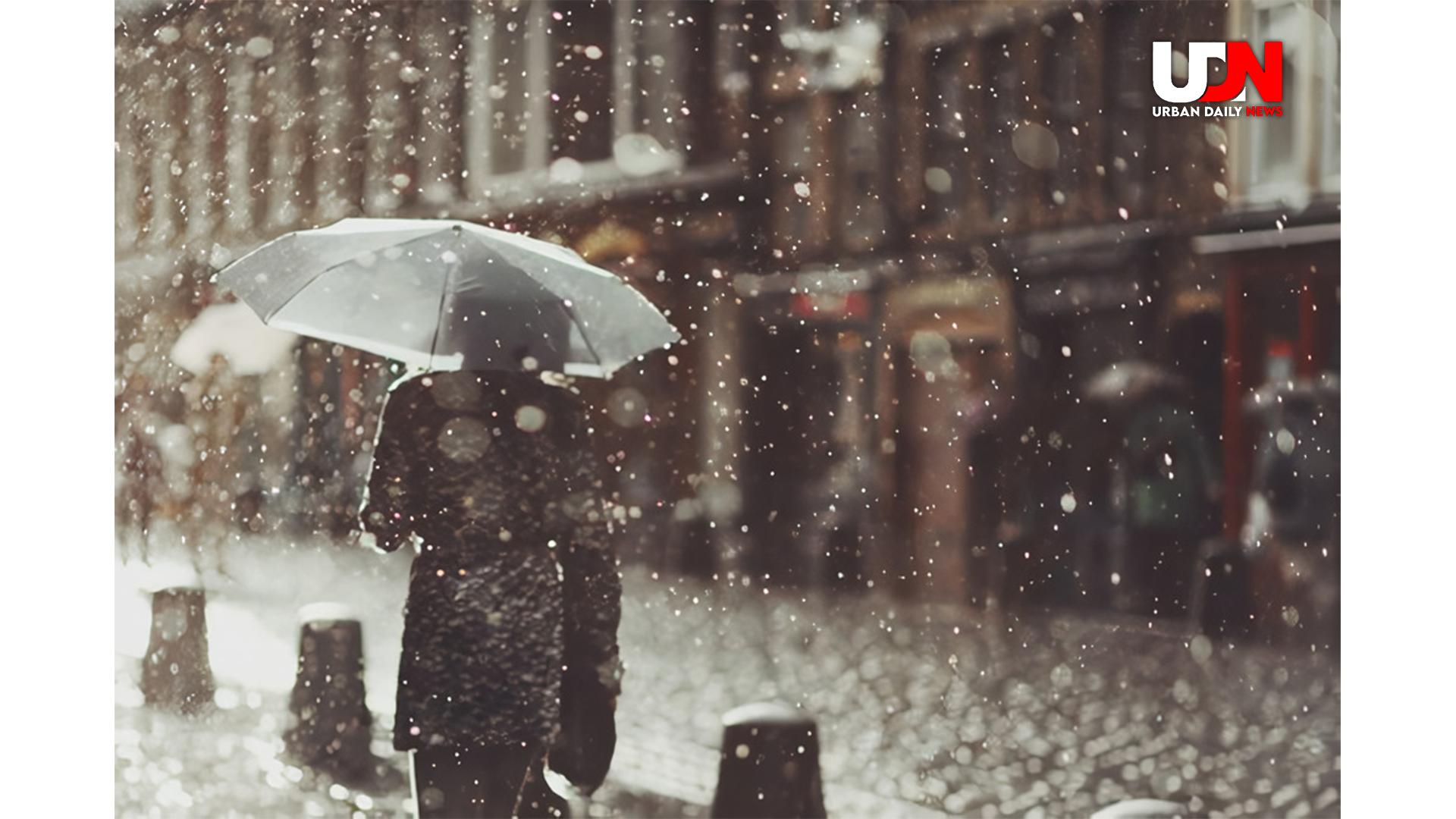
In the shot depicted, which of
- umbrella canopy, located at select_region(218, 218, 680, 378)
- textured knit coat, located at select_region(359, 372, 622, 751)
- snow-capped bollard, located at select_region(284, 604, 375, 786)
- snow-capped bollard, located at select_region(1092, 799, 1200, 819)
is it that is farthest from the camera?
snow-capped bollard, located at select_region(284, 604, 375, 786)

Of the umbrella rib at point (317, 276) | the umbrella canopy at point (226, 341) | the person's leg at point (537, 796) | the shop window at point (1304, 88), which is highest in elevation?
the shop window at point (1304, 88)

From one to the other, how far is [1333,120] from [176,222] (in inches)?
145

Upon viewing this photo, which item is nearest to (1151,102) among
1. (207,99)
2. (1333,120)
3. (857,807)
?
(1333,120)

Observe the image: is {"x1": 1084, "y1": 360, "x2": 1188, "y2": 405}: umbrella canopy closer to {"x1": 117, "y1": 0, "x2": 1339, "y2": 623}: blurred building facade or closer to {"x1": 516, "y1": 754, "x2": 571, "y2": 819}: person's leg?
{"x1": 117, "y1": 0, "x2": 1339, "y2": 623}: blurred building facade

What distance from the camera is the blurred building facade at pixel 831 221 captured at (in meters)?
3.53

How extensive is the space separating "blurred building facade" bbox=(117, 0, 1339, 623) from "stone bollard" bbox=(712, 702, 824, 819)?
92cm

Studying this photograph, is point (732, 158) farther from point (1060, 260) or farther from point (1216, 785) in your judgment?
point (1216, 785)

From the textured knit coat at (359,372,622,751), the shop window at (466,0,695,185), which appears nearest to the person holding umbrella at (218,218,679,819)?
the textured knit coat at (359,372,622,751)

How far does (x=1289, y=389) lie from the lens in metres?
3.83

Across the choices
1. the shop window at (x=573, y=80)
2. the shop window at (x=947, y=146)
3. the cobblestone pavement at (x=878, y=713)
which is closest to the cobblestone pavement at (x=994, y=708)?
the cobblestone pavement at (x=878, y=713)

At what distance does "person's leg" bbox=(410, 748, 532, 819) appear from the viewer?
113 inches

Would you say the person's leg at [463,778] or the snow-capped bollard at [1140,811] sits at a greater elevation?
the snow-capped bollard at [1140,811]

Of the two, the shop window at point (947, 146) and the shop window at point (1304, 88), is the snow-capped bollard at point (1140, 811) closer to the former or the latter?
the shop window at point (1304, 88)

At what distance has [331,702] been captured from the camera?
3.72 metres
